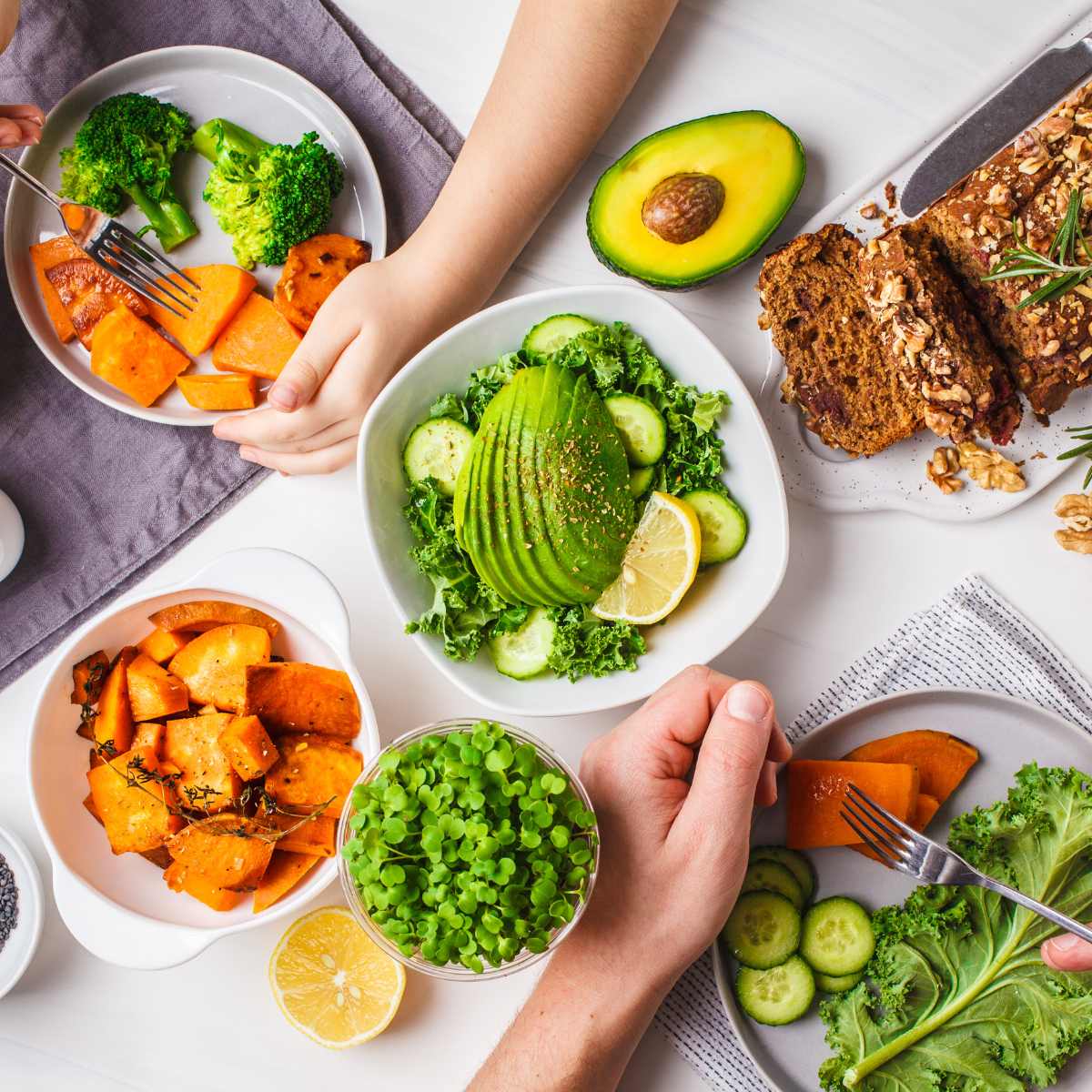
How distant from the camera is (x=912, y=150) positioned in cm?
159

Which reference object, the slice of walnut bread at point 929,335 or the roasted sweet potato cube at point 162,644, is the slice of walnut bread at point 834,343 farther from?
the roasted sweet potato cube at point 162,644

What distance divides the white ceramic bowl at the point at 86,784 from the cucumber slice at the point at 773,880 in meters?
0.62

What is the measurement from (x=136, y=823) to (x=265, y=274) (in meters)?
0.94

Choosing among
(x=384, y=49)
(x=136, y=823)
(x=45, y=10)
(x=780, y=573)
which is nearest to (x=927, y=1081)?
(x=780, y=573)

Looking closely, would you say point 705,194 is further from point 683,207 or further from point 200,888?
point 200,888

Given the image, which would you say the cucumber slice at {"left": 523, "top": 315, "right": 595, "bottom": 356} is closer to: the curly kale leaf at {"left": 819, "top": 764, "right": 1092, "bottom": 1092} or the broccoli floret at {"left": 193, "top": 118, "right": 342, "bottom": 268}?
the broccoli floret at {"left": 193, "top": 118, "right": 342, "bottom": 268}

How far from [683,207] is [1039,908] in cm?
115

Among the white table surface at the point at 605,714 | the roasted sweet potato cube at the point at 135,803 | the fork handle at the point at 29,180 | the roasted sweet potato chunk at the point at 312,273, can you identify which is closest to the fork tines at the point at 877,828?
the white table surface at the point at 605,714

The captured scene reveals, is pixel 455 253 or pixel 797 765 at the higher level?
pixel 455 253

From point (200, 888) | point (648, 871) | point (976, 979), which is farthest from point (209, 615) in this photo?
point (976, 979)

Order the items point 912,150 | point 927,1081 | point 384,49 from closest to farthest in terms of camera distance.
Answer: point 927,1081 → point 912,150 → point 384,49

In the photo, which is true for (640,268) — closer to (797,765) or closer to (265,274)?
(265,274)

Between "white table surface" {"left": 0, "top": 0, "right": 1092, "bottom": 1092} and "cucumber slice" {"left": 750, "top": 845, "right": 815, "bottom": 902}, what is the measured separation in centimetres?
22

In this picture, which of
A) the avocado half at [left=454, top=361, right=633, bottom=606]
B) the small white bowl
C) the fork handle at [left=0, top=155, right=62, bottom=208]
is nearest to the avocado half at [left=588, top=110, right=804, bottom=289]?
the avocado half at [left=454, top=361, right=633, bottom=606]
